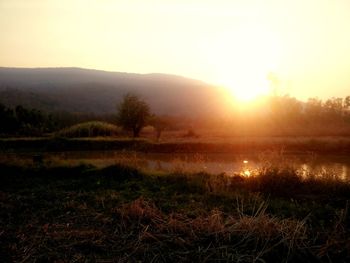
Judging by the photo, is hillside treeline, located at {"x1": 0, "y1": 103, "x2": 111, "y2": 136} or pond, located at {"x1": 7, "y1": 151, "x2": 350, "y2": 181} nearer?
pond, located at {"x1": 7, "y1": 151, "x2": 350, "y2": 181}

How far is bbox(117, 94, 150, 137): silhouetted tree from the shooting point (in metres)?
34.8

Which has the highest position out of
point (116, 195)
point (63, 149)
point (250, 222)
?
point (250, 222)

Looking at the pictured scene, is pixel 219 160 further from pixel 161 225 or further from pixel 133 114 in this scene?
pixel 161 225

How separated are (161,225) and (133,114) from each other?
29.3 m

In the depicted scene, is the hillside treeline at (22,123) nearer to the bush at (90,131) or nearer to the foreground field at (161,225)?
the bush at (90,131)

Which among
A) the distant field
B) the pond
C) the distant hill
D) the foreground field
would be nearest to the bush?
the distant field

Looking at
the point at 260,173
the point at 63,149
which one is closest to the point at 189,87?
the point at 63,149

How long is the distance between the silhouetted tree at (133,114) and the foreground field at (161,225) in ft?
77.0

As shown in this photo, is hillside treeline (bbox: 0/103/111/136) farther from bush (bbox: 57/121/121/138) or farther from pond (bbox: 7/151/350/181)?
pond (bbox: 7/151/350/181)

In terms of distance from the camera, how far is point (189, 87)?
146375mm

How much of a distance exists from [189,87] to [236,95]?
17.7 m

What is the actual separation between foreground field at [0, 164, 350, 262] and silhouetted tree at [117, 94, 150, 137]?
23.5 meters

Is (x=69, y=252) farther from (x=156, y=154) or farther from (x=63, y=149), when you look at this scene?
(x=63, y=149)

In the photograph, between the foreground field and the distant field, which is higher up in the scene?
the foreground field
